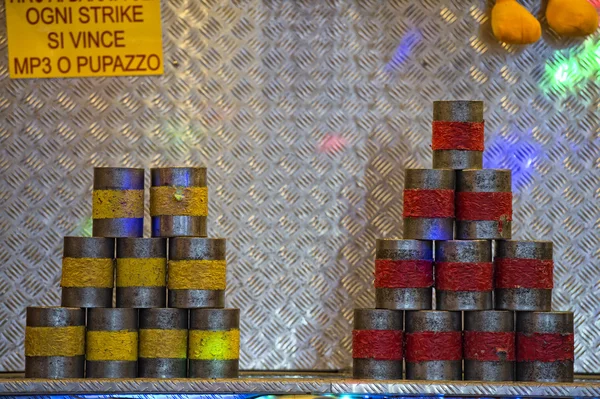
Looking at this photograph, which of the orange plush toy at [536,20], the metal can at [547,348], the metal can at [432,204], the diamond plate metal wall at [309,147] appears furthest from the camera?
the diamond plate metal wall at [309,147]

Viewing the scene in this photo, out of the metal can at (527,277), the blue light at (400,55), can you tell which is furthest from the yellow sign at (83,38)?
the metal can at (527,277)

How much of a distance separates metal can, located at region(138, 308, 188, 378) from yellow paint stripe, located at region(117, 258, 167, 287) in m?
0.12

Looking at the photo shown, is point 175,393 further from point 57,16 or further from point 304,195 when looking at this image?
point 57,16

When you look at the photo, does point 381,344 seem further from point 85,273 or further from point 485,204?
point 85,273

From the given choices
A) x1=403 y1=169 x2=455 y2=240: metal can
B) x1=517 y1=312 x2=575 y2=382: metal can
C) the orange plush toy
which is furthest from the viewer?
the orange plush toy

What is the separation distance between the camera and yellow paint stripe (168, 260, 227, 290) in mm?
4547

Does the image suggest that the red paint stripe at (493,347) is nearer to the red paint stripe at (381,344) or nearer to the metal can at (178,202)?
the red paint stripe at (381,344)

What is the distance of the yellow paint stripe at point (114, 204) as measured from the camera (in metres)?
4.58

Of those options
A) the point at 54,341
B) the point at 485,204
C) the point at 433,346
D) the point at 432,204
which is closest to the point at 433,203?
the point at 432,204

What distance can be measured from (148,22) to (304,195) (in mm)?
1183

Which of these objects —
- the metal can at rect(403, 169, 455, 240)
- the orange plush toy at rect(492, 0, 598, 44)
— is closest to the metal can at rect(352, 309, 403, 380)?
the metal can at rect(403, 169, 455, 240)

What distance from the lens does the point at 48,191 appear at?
5406mm

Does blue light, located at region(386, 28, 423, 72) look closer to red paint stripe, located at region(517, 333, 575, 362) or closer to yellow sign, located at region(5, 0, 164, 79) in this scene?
yellow sign, located at region(5, 0, 164, 79)

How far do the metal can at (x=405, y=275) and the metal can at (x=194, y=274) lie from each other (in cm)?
71
